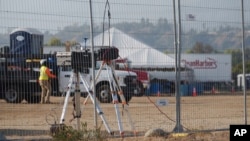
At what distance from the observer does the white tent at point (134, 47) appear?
12.5 meters

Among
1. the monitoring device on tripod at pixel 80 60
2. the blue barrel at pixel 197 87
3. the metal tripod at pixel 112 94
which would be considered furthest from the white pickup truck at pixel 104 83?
the monitoring device on tripod at pixel 80 60

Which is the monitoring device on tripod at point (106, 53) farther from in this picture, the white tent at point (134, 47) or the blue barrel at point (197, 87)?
the blue barrel at point (197, 87)

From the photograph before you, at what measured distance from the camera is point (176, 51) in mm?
12562

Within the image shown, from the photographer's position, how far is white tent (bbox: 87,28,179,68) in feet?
40.9

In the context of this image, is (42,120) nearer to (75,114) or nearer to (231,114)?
(75,114)

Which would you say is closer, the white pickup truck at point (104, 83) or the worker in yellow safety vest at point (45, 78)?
the white pickup truck at point (104, 83)

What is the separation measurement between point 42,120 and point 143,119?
266 centimetres

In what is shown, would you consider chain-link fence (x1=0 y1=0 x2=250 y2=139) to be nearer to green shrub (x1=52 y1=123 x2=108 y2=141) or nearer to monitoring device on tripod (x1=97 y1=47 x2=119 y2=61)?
monitoring device on tripod (x1=97 y1=47 x2=119 y2=61)

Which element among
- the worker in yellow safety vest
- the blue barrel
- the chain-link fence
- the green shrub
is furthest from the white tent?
the worker in yellow safety vest

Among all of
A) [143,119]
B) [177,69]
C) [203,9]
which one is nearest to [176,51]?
[177,69]

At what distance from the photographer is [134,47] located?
12836mm

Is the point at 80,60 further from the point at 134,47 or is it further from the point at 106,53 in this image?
the point at 134,47

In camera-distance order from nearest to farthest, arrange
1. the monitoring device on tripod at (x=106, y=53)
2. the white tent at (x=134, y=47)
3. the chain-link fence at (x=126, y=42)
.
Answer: the chain-link fence at (x=126, y=42), the monitoring device on tripod at (x=106, y=53), the white tent at (x=134, y=47)

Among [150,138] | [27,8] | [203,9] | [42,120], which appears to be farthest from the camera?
[42,120]
